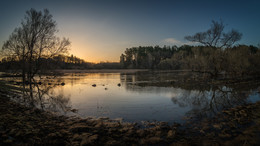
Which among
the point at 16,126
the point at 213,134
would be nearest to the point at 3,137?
the point at 16,126

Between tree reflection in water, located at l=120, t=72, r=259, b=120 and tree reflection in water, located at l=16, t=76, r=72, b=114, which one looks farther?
tree reflection in water, located at l=16, t=76, r=72, b=114

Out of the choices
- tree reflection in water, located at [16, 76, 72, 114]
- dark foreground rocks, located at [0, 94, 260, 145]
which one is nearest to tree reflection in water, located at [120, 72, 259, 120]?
dark foreground rocks, located at [0, 94, 260, 145]

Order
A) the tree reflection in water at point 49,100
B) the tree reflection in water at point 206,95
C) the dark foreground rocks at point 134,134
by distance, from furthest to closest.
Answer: the tree reflection in water at point 49,100 < the tree reflection in water at point 206,95 < the dark foreground rocks at point 134,134

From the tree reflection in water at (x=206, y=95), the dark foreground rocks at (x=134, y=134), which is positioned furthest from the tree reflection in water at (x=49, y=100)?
the tree reflection in water at (x=206, y=95)

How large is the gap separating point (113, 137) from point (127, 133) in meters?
0.67

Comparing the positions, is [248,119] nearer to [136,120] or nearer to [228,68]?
[136,120]

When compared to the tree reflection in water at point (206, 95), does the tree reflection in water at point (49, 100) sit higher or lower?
lower

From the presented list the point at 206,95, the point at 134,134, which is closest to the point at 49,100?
the point at 134,134

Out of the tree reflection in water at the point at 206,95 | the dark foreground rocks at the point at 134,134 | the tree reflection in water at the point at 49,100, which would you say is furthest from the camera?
the tree reflection in water at the point at 49,100

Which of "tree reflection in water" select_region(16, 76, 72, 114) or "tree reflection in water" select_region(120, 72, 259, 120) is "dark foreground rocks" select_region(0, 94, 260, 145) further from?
"tree reflection in water" select_region(16, 76, 72, 114)

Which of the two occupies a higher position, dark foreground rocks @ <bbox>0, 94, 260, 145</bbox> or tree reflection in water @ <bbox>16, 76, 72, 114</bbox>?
dark foreground rocks @ <bbox>0, 94, 260, 145</bbox>

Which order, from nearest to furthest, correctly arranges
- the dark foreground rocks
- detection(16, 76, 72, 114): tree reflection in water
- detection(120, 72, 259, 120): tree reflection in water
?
the dark foreground rocks → detection(120, 72, 259, 120): tree reflection in water → detection(16, 76, 72, 114): tree reflection in water

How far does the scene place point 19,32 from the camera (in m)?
30.1

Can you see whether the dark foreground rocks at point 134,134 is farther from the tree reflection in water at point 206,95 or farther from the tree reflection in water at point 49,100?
the tree reflection in water at point 49,100
